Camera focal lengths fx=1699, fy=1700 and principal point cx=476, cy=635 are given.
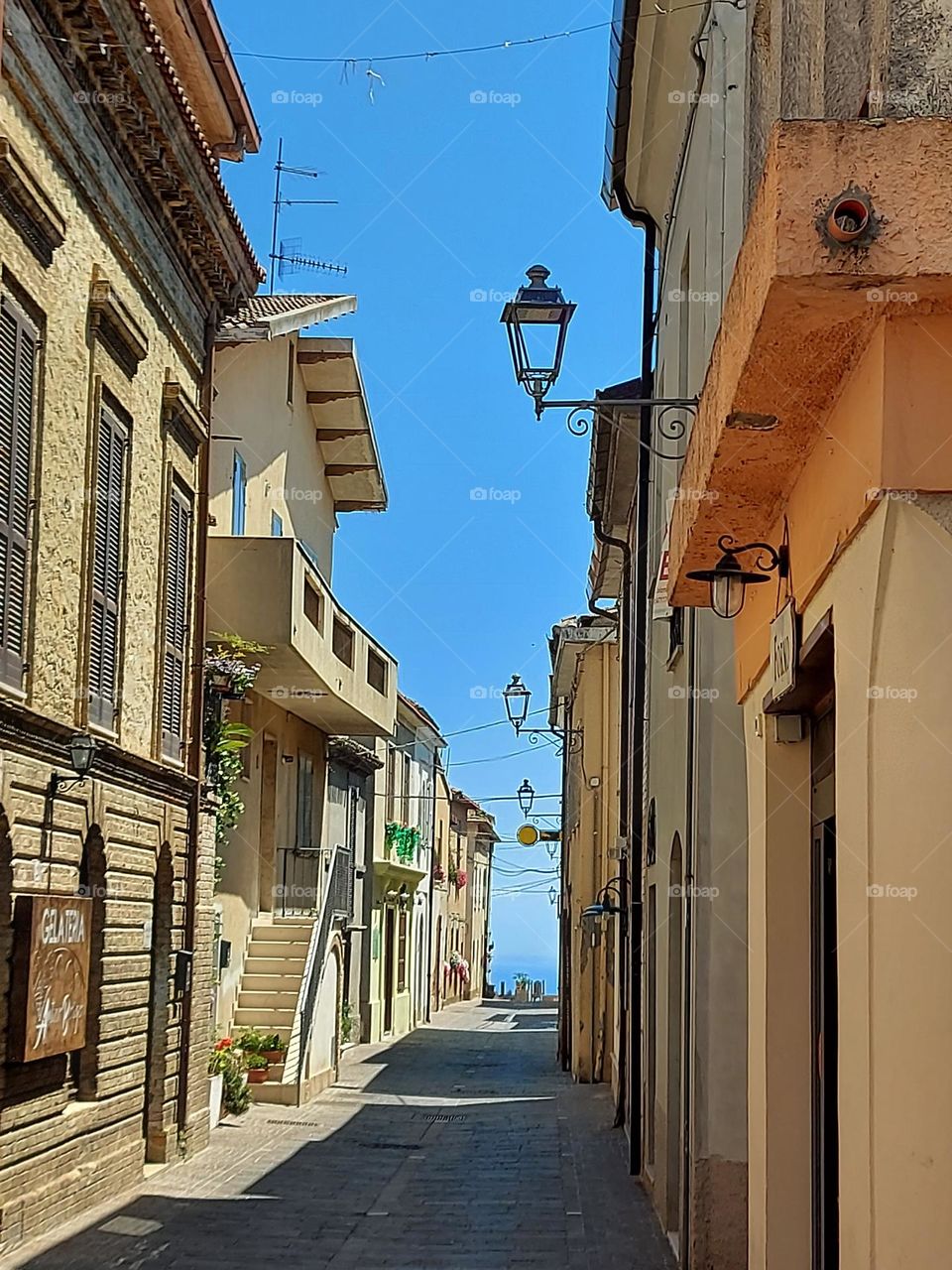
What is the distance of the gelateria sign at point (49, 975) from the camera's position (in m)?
11.6

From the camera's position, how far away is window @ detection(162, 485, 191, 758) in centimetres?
1609

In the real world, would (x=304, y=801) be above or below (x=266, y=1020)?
above

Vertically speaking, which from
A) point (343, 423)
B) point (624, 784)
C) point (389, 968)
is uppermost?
point (343, 423)

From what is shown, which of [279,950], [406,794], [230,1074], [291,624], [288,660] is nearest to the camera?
[291,624]

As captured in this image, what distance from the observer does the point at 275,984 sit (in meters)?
23.2

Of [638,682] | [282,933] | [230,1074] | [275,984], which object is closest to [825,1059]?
[638,682]

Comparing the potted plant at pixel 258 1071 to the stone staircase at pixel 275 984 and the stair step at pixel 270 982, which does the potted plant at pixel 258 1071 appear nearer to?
the stone staircase at pixel 275 984

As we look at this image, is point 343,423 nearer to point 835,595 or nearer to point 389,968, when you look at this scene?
point 389,968

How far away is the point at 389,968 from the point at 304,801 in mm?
13952

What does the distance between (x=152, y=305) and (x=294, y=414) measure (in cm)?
1106

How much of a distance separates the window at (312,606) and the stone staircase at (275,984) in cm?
498

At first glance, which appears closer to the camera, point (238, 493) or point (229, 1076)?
point (229, 1076)

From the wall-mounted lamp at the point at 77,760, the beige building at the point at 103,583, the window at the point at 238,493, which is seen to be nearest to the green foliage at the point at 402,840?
the window at the point at 238,493

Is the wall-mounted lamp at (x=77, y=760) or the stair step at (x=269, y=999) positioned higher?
the wall-mounted lamp at (x=77, y=760)
